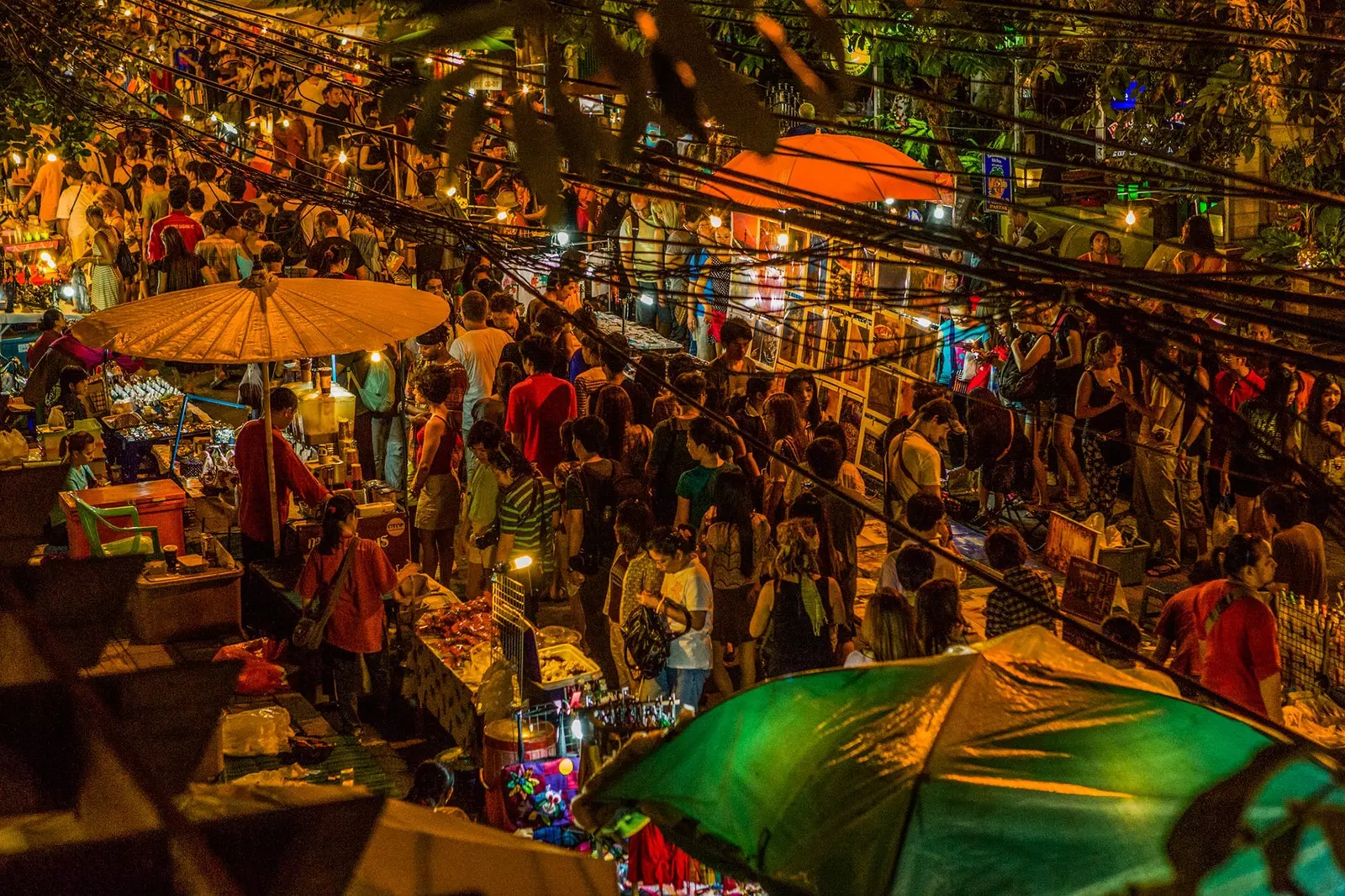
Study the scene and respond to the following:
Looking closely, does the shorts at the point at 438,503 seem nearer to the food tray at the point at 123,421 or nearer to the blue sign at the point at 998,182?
the food tray at the point at 123,421

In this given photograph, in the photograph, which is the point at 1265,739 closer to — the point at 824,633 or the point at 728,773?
the point at 728,773

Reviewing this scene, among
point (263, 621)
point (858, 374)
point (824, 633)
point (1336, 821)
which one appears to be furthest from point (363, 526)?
point (1336, 821)

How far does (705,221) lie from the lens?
14.2 meters

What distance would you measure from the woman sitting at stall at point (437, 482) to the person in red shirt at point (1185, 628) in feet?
15.6

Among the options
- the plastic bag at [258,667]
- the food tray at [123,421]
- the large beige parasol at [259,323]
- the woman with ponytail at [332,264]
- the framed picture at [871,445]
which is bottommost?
the plastic bag at [258,667]

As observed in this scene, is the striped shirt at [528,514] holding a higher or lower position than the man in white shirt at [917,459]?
lower

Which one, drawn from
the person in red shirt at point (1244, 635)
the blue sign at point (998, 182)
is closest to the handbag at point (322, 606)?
the person in red shirt at point (1244, 635)

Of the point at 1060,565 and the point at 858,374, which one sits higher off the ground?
the point at 858,374

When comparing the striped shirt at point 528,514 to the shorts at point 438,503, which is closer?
the striped shirt at point 528,514

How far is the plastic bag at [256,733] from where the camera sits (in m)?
7.05

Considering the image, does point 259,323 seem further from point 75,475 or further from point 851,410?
point 851,410

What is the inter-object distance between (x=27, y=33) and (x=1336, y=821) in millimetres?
8513

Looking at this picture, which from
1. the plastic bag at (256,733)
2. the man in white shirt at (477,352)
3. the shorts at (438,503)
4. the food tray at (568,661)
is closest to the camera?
the food tray at (568,661)

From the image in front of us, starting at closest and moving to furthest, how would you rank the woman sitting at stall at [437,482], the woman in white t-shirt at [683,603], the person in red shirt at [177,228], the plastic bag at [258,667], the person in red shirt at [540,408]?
the woman in white t-shirt at [683,603], the plastic bag at [258,667], the woman sitting at stall at [437,482], the person in red shirt at [540,408], the person in red shirt at [177,228]
